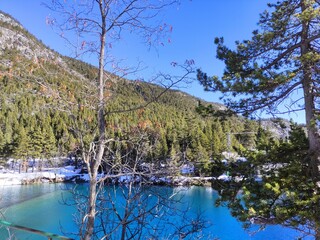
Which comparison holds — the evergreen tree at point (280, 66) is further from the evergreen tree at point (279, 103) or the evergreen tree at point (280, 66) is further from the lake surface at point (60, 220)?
the lake surface at point (60, 220)

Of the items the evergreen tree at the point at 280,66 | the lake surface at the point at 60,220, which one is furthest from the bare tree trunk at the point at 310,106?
the lake surface at the point at 60,220

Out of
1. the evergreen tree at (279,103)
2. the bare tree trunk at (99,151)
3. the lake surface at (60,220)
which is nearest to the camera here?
the bare tree trunk at (99,151)

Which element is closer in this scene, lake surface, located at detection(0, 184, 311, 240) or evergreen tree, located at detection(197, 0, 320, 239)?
evergreen tree, located at detection(197, 0, 320, 239)

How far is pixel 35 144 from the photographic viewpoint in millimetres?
49312

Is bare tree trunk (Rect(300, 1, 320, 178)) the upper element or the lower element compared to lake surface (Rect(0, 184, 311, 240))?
upper

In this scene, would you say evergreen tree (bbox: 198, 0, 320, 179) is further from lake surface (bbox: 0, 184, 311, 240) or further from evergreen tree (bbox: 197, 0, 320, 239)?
lake surface (bbox: 0, 184, 311, 240)

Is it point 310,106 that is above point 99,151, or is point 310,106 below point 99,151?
above

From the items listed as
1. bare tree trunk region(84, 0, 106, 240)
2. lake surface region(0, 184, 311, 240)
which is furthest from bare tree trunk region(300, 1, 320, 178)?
lake surface region(0, 184, 311, 240)

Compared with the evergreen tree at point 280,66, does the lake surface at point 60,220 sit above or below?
below

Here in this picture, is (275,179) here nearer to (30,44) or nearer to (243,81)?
(243,81)

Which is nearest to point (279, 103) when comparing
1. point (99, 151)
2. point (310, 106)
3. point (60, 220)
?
point (310, 106)

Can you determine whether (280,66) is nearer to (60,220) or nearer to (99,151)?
(99,151)

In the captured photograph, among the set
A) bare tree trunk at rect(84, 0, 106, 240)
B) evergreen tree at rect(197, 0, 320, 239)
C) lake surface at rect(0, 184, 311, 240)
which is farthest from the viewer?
lake surface at rect(0, 184, 311, 240)

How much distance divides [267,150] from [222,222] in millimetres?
14388
